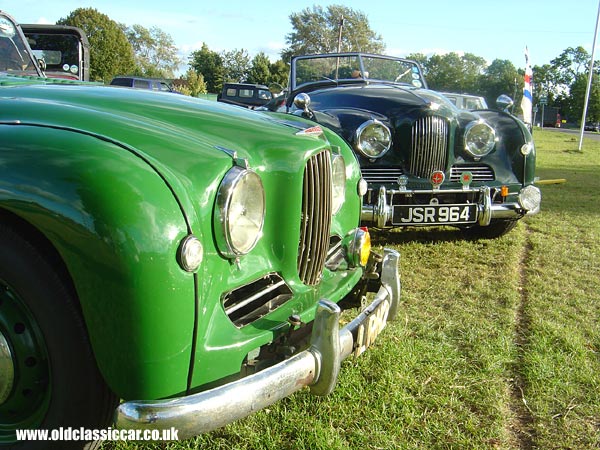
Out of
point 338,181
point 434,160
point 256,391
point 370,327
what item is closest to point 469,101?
point 434,160

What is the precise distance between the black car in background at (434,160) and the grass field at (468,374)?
1.43ft

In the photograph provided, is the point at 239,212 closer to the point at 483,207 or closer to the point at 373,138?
Answer: the point at 373,138

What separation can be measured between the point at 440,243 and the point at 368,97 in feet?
5.01

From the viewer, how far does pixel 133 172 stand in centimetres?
147

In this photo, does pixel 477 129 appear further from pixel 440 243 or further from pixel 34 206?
pixel 34 206

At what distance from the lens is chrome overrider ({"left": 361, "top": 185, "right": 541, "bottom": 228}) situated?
166 inches

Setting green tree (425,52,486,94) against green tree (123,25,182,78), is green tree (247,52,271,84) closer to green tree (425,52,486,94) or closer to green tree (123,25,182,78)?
green tree (123,25,182,78)

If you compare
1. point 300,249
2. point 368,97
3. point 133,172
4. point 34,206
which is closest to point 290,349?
point 300,249

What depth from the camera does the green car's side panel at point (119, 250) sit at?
1.39 meters

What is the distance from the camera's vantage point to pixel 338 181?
2.62 meters

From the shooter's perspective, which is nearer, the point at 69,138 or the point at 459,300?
the point at 69,138

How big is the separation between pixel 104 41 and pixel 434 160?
133ft

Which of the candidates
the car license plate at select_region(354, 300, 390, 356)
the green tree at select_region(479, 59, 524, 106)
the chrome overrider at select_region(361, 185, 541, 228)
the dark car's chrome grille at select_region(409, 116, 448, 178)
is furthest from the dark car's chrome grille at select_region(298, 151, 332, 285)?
the green tree at select_region(479, 59, 524, 106)

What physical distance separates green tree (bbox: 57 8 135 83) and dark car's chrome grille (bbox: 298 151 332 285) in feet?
132
